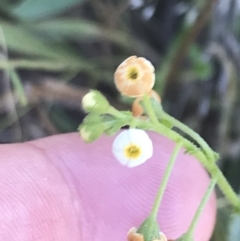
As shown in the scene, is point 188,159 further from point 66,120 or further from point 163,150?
point 66,120

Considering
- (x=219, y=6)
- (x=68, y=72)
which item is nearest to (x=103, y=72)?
(x=68, y=72)

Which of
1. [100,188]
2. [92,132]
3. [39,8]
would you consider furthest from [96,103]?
[39,8]

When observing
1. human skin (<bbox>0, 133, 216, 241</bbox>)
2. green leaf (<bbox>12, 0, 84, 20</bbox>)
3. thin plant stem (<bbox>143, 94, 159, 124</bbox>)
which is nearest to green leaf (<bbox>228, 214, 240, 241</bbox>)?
human skin (<bbox>0, 133, 216, 241</bbox>)

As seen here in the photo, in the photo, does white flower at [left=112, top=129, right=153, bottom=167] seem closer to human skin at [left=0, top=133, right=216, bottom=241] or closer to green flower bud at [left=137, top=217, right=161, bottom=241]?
green flower bud at [left=137, top=217, right=161, bottom=241]

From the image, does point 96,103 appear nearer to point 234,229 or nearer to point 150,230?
point 150,230

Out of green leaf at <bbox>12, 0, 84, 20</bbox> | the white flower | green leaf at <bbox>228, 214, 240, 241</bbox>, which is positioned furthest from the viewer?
green leaf at <bbox>12, 0, 84, 20</bbox>
